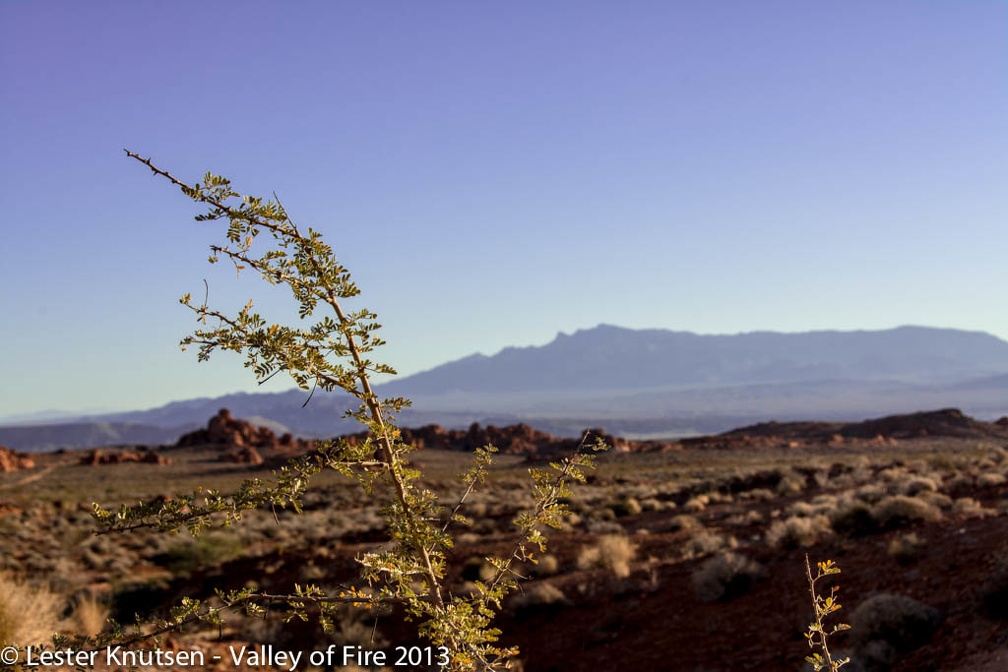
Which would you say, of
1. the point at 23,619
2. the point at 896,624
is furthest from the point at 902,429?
the point at 23,619

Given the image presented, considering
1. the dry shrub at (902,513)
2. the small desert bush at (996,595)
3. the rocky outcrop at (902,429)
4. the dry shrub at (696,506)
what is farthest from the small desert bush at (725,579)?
the rocky outcrop at (902,429)

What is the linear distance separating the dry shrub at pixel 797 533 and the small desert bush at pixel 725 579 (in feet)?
5.51

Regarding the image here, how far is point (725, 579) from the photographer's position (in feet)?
35.4

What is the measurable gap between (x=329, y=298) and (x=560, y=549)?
44.8 ft

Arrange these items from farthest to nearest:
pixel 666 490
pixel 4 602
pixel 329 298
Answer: pixel 666 490 < pixel 4 602 < pixel 329 298

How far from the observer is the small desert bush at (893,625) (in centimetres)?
763

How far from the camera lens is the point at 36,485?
50.0m

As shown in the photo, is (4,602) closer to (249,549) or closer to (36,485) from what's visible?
(249,549)

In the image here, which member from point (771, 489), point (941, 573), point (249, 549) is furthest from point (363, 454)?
point (771, 489)

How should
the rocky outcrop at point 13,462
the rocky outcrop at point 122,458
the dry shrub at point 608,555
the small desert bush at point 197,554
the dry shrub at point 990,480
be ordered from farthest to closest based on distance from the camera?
the rocky outcrop at point 122,458, the rocky outcrop at point 13,462, the small desert bush at point 197,554, the dry shrub at point 990,480, the dry shrub at point 608,555

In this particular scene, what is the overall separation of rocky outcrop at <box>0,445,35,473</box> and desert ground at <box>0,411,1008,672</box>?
45.7m

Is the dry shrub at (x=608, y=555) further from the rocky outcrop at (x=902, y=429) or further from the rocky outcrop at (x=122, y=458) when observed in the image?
the rocky outcrop at (x=122, y=458)

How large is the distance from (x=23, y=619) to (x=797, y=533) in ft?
37.8

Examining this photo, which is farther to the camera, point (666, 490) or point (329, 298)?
point (666, 490)
